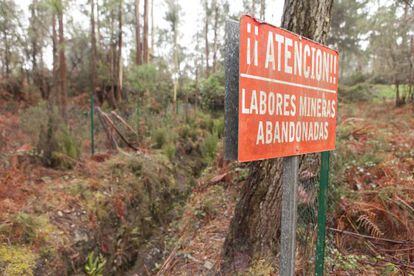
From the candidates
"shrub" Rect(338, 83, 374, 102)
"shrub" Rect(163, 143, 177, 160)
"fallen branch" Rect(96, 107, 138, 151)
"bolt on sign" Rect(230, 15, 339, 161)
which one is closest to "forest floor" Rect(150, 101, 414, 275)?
"bolt on sign" Rect(230, 15, 339, 161)

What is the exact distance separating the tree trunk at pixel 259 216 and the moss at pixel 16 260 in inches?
→ 85.9

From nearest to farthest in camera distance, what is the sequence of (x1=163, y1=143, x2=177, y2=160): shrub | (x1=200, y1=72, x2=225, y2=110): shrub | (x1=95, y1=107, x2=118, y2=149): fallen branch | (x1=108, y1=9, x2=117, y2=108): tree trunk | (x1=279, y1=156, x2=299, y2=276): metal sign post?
(x1=279, y1=156, x2=299, y2=276): metal sign post
(x1=95, y1=107, x2=118, y2=149): fallen branch
(x1=163, y1=143, x2=177, y2=160): shrub
(x1=108, y1=9, x2=117, y2=108): tree trunk
(x1=200, y1=72, x2=225, y2=110): shrub

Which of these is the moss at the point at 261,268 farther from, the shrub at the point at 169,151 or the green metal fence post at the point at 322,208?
the shrub at the point at 169,151

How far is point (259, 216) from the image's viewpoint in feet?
8.95

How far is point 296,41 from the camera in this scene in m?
1.32

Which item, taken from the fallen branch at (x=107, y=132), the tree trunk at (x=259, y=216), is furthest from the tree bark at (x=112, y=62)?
the tree trunk at (x=259, y=216)

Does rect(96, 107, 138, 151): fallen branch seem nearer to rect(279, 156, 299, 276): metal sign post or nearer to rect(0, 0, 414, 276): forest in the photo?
rect(0, 0, 414, 276): forest

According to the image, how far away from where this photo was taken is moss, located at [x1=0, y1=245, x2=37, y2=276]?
3.07m

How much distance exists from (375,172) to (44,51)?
665 inches

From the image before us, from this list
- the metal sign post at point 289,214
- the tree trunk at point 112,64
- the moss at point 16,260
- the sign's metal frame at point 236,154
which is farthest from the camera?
the tree trunk at point 112,64

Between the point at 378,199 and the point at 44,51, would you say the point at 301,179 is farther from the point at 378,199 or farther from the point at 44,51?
the point at 44,51

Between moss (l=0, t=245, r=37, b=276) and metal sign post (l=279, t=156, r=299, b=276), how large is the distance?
306cm

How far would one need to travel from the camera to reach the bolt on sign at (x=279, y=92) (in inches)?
Answer: 42.6

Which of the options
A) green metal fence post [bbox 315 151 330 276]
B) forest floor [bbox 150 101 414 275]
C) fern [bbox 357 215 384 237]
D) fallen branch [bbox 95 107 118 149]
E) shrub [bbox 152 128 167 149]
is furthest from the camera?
shrub [bbox 152 128 167 149]
